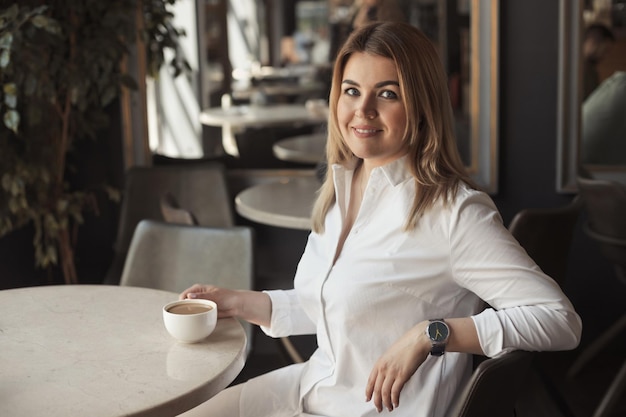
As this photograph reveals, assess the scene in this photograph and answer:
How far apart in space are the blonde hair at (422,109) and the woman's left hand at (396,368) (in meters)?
0.24

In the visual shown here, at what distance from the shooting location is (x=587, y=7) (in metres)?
3.55

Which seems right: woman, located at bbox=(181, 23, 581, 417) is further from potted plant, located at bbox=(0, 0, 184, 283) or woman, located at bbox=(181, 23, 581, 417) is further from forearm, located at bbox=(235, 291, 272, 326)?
potted plant, located at bbox=(0, 0, 184, 283)

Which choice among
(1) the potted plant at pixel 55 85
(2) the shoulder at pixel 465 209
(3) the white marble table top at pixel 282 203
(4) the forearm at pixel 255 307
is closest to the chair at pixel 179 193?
(1) the potted plant at pixel 55 85

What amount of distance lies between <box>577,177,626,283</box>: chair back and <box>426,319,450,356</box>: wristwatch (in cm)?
167

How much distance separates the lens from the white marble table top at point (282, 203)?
2996 mm

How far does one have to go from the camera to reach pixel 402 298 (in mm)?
1685

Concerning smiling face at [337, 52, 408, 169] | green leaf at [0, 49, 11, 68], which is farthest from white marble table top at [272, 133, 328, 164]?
smiling face at [337, 52, 408, 169]

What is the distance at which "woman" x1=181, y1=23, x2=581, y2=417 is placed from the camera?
1.52m

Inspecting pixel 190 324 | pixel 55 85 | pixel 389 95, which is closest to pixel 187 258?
pixel 190 324

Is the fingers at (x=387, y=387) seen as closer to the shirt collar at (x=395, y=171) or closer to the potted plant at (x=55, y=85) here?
the shirt collar at (x=395, y=171)

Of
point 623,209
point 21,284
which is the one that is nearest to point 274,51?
point 21,284

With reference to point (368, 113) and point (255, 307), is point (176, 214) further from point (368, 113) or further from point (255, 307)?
point (368, 113)

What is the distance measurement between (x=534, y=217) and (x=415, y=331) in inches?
40.0

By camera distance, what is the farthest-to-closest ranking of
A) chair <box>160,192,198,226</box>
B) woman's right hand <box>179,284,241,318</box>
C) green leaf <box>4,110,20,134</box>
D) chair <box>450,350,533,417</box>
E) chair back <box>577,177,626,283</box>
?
green leaf <box>4,110,20,134</box>, chair back <box>577,177,626,283</box>, chair <box>160,192,198,226</box>, woman's right hand <box>179,284,241,318</box>, chair <box>450,350,533,417</box>
